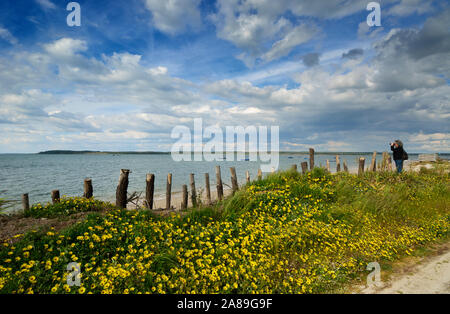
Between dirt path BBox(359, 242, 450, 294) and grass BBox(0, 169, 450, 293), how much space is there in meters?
0.40

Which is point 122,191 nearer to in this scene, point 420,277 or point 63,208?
point 63,208

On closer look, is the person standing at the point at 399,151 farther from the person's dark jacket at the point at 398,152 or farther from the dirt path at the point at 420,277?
the dirt path at the point at 420,277

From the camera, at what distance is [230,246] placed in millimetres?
5133

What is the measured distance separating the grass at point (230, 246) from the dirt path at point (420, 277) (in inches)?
15.9

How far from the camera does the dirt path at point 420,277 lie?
432 centimetres

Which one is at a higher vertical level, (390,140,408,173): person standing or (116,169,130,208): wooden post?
(390,140,408,173): person standing

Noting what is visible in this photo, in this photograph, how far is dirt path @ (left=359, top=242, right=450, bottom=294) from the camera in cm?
432

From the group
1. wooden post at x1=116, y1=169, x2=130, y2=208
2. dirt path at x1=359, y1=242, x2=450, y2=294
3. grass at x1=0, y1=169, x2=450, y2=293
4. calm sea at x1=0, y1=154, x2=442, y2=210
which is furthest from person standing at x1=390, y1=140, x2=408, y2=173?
wooden post at x1=116, y1=169, x2=130, y2=208

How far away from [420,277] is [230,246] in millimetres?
4105

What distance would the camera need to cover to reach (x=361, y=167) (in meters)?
17.4

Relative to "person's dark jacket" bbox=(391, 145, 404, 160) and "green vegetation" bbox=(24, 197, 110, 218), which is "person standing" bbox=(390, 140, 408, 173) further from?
"green vegetation" bbox=(24, 197, 110, 218)
